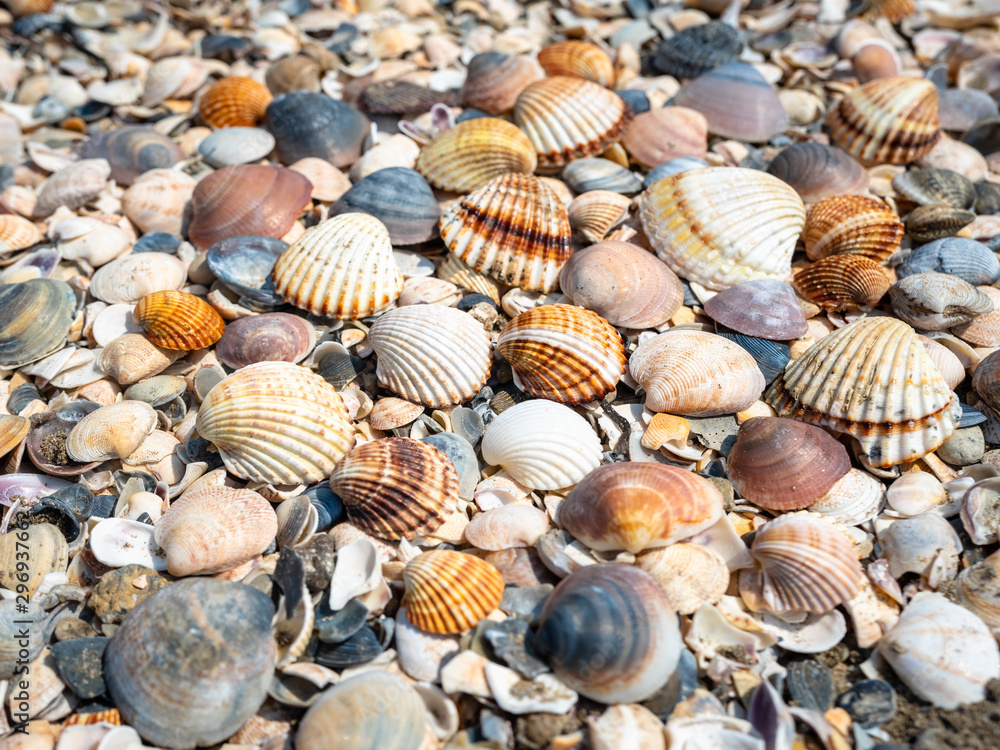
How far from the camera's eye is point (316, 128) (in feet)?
14.3

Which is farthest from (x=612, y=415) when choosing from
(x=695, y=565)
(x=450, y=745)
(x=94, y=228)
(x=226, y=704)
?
(x=94, y=228)

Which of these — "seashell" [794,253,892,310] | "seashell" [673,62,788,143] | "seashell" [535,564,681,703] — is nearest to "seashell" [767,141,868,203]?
"seashell" [673,62,788,143]

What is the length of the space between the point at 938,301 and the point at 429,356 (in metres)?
2.43

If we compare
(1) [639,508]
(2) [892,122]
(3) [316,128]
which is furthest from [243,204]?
(2) [892,122]

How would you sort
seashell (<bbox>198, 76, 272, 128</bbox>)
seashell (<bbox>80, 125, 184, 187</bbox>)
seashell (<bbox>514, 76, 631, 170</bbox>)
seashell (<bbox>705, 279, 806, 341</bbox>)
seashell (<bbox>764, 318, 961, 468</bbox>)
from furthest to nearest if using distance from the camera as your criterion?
seashell (<bbox>198, 76, 272, 128</bbox>), seashell (<bbox>80, 125, 184, 187</bbox>), seashell (<bbox>514, 76, 631, 170</bbox>), seashell (<bbox>705, 279, 806, 341</bbox>), seashell (<bbox>764, 318, 961, 468</bbox>)

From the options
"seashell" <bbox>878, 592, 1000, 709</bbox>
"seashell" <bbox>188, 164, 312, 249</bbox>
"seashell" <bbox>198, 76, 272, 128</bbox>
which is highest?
"seashell" <bbox>198, 76, 272, 128</bbox>

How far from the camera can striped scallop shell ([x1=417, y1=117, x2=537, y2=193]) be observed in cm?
400

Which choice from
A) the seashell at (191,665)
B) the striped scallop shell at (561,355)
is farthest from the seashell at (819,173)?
the seashell at (191,665)

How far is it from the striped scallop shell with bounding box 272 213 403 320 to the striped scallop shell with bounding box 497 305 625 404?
0.74 meters

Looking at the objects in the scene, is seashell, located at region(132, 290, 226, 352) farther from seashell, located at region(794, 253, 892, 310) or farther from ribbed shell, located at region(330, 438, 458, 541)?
seashell, located at region(794, 253, 892, 310)

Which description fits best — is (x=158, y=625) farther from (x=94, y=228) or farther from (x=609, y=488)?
(x=94, y=228)

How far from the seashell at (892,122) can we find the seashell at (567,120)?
5.06 feet

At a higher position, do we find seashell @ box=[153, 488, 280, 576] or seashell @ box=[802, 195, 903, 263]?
seashell @ box=[802, 195, 903, 263]

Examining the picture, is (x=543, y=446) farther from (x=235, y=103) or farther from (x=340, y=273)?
(x=235, y=103)
